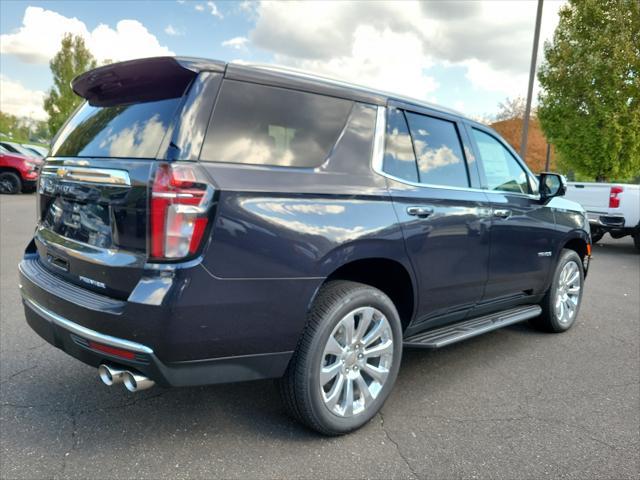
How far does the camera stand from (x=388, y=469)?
2443 mm

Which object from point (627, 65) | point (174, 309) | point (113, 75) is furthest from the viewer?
point (627, 65)

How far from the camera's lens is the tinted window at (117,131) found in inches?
90.9

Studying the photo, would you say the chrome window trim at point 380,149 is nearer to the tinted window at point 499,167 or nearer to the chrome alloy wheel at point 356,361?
the chrome alloy wheel at point 356,361

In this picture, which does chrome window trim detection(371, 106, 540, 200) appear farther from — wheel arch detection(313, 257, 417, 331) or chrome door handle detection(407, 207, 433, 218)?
wheel arch detection(313, 257, 417, 331)

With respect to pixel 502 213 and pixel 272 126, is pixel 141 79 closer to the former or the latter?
pixel 272 126

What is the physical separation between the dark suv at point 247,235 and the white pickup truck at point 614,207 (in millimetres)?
8317

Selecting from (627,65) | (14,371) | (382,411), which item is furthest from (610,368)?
(627,65)

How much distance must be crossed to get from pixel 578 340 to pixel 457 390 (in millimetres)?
1868

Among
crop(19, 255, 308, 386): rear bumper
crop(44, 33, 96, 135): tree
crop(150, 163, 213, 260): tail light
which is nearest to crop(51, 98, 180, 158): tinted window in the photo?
crop(150, 163, 213, 260): tail light

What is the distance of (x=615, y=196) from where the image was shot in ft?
33.0

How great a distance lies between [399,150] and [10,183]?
16557 millimetres

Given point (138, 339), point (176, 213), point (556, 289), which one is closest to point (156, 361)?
point (138, 339)

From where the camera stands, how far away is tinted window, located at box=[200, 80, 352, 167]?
→ 2289 millimetres

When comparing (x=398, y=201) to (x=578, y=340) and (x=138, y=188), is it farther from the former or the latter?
(x=578, y=340)
